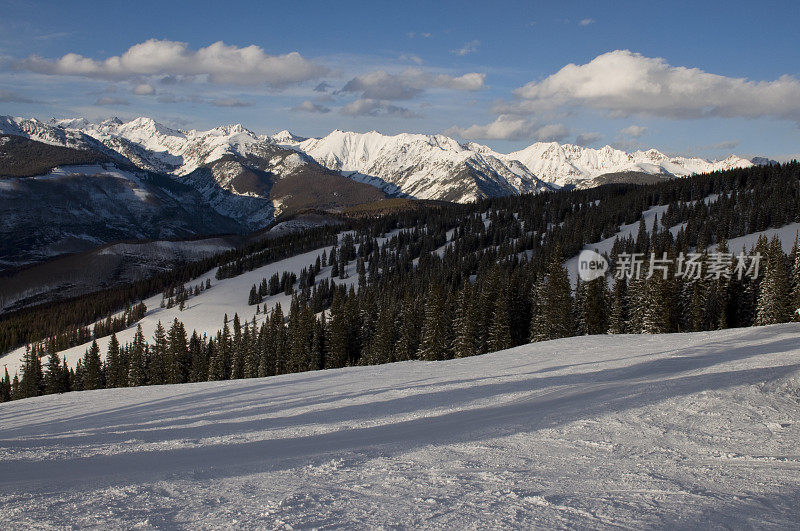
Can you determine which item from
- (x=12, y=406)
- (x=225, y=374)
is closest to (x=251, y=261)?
(x=225, y=374)

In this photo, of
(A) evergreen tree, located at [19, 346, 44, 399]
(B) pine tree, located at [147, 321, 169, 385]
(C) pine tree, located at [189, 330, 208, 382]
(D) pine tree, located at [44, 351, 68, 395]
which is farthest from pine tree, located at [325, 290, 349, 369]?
(A) evergreen tree, located at [19, 346, 44, 399]

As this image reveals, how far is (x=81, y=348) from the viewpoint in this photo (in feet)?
408

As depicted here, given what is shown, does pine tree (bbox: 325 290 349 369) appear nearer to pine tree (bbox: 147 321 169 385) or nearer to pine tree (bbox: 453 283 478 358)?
pine tree (bbox: 453 283 478 358)

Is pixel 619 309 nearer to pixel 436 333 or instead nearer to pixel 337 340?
pixel 436 333

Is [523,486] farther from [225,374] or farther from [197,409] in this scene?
[225,374]

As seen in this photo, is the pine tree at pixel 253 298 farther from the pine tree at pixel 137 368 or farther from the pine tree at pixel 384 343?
the pine tree at pixel 384 343

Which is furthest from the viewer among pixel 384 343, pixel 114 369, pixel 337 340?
pixel 114 369

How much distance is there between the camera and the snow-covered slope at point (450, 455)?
802 centimetres

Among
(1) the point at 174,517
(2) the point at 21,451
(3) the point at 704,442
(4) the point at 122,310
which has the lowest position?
(4) the point at 122,310

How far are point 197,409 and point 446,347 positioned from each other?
3832 centimetres

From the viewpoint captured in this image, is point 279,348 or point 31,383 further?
point 31,383

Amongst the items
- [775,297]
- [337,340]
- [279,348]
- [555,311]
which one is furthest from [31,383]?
[775,297]

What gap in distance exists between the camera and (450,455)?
11.6 m

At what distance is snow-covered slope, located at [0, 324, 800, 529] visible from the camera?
8.02 meters
